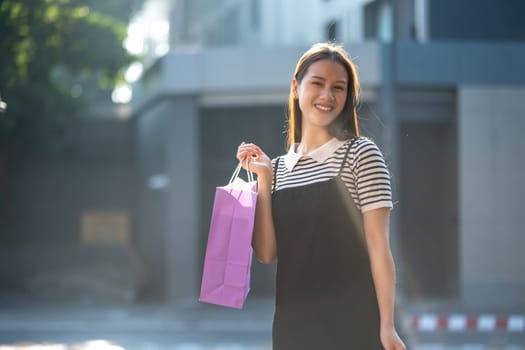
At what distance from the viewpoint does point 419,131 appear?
19.8 m

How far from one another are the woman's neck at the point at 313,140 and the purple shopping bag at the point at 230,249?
227 mm

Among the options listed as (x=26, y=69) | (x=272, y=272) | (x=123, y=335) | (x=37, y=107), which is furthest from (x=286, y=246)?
(x=37, y=107)

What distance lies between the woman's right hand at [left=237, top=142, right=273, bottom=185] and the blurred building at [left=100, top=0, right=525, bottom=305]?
14705 mm

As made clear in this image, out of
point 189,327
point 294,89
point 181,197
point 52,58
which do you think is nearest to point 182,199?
point 181,197

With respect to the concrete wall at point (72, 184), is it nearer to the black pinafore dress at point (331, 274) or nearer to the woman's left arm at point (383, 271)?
the black pinafore dress at point (331, 274)

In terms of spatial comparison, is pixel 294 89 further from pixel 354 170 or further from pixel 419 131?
pixel 419 131

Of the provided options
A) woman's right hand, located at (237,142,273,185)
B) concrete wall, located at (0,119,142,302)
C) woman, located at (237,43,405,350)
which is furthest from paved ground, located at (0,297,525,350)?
woman, located at (237,43,405,350)

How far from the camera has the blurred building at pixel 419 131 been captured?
62.0ft

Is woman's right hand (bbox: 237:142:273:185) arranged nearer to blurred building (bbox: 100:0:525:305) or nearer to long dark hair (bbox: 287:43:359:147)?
long dark hair (bbox: 287:43:359:147)

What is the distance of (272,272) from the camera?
2023cm

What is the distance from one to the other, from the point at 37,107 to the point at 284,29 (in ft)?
23.5

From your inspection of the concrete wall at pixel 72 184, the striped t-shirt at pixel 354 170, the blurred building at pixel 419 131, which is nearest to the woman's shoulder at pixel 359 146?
the striped t-shirt at pixel 354 170

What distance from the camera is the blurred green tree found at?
13.2 meters

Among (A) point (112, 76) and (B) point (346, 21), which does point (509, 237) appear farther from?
(A) point (112, 76)
